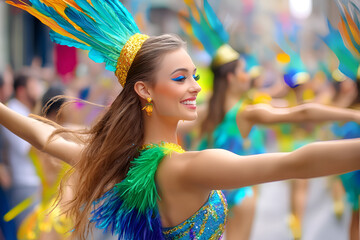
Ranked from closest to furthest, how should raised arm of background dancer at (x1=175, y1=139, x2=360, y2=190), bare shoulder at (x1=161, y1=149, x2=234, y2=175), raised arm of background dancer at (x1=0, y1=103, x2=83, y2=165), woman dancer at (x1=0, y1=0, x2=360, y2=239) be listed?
1. raised arm of background dancer at (x1=175, y1=139, x2=360, y2=190)
2. bare shoulder at (x1=161, y1=149, x2=234, y2=175)
3. woman dancer at (x1=0, y1=0, x2=360, y2=239)
4. raised arm of background dancer at (x1=0, y1=103, x2=83, y2=165)

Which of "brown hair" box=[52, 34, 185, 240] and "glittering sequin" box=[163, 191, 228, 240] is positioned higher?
"brown hair" box=[52, 34, 185, 240]

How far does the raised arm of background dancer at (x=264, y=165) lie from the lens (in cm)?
200

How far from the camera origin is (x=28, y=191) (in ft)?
20.0

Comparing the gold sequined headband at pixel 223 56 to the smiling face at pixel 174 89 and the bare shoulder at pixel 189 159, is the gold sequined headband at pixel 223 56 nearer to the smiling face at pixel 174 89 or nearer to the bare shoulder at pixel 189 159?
the smiling face at pixel 174 89

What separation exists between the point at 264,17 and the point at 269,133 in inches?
274

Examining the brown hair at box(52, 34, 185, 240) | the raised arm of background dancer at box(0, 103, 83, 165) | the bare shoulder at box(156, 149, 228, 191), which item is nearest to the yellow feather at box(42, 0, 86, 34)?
the brown hair at box(52, 34, 185, 240)

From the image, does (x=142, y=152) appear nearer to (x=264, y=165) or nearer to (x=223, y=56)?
(x=264, y=165)

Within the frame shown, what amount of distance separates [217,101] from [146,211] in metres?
3.07

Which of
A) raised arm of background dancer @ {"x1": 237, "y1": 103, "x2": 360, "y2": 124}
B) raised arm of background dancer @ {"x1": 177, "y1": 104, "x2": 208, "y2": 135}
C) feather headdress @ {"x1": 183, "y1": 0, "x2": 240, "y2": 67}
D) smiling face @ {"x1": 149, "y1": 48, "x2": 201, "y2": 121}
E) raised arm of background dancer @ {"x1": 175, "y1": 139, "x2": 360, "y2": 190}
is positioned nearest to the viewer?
raised arm of background dancer @ {"x1": 175, "y1": 139, "x2": 360, "y2": 190}

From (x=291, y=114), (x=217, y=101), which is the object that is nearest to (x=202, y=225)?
(x=291, y=114)

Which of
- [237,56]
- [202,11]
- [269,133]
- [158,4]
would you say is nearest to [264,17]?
[158,4]

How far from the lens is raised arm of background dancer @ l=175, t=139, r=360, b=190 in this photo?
1996 millimetres

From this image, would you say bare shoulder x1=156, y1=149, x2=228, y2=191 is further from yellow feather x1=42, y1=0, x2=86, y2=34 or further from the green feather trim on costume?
yellow feather x1=42, y1=0, x2=86, y2=34

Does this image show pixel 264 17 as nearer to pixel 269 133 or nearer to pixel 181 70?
pixel 269 133
